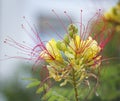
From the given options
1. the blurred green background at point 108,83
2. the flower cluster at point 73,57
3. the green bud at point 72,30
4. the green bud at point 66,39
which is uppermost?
the green bud at point 72,30

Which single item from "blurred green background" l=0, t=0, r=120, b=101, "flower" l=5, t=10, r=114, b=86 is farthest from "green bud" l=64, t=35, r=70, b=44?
"blurred green background" l=0, t=0, r=120, b=101

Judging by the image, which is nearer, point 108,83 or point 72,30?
point 72,30

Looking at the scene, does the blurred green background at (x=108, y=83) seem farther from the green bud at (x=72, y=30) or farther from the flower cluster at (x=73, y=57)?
the green bud at (x=72, y=30)

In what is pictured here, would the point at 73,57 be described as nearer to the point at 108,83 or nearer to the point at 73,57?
the point at 73,57

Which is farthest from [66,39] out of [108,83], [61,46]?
[108,83]

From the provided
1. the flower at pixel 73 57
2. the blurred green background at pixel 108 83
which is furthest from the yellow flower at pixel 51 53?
the blurred green background at pixel 108 83

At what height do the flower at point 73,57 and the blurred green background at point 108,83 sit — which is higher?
the flower at point 73,57

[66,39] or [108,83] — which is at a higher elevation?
[66,39]

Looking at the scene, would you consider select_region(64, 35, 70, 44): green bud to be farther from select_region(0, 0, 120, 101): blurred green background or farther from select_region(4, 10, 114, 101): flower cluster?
select_region(0, 0, 120, 101): blurred green background

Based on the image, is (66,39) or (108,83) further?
(108,83)

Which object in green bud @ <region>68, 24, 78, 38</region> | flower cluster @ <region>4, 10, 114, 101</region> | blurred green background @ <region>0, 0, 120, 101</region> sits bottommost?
blurred green background @ <region>0, 0, 120, 101</region>

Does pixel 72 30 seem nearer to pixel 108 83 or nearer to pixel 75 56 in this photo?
pixel 75 56
